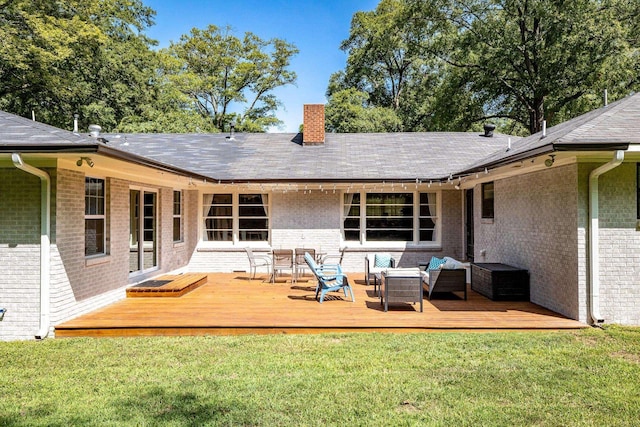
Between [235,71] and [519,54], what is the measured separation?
18831 millimetres

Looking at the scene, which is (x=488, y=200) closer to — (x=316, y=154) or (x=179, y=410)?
(x=316, y=154)

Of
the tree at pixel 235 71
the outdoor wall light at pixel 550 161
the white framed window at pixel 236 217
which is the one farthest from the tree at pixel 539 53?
the white framed window at pixel 236 217

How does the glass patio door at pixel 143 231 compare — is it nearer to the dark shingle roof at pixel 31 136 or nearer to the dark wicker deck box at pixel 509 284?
the dark shingle roof at pixel 31 136

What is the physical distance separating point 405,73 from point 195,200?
25.0 meters

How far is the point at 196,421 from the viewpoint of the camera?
143 inches

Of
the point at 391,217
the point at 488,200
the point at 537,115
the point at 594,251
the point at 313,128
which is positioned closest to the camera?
the point at 594,251

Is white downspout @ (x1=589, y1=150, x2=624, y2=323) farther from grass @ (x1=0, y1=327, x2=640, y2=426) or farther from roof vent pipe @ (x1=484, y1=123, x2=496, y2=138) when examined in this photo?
roof vent pipe @ (x1=484, y1=123, x2=496, y2=138)

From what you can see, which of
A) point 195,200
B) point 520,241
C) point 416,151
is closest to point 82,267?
point 195,200

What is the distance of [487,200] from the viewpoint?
991 cm

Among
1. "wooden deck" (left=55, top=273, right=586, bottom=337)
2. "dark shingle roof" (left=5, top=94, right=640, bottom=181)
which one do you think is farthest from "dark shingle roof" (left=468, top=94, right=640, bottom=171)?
"wooden deck" (left=55, top=273, right=586, bottom=337)

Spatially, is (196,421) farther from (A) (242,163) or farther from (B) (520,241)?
(A) (242,163)

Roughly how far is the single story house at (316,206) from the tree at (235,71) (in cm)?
1596

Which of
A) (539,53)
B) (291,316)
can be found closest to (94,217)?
(291,316)

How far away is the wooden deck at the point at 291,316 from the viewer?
6297 mm
